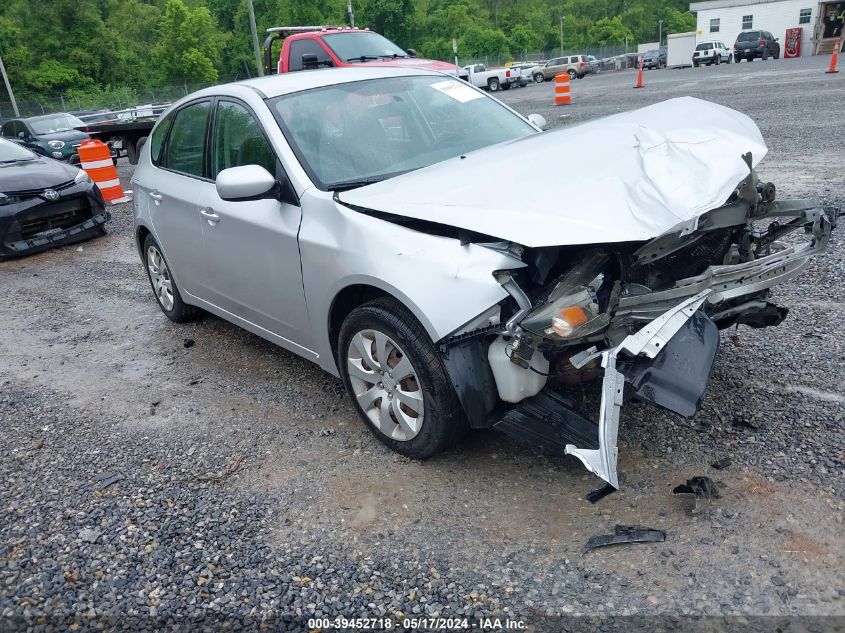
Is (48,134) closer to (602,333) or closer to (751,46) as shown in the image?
(602,333)

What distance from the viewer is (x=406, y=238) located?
302 centimetres

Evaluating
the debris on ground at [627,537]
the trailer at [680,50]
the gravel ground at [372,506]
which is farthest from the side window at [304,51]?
the trailer at [680,50]

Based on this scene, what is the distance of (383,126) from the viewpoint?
13.1 ft

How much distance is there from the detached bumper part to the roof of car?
255 centimetres

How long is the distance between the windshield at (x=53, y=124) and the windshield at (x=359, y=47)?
9.19 m

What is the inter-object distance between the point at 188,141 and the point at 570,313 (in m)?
3.20

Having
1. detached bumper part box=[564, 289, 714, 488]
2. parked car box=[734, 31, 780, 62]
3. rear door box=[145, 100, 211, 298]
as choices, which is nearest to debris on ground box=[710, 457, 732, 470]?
detached bumper part box=[564, 289, 714, 488]

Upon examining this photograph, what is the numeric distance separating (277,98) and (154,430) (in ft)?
6.78

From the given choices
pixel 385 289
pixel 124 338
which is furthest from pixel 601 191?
pixel 124 338

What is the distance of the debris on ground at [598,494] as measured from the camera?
2914 millimetres

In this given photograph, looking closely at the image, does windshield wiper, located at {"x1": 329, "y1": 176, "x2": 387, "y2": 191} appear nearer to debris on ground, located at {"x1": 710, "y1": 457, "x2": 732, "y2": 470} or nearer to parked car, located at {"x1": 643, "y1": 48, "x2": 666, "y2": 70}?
debris on ground, located at {"x1": 710, "y1": 457, "x2": 732, "y2": 470}

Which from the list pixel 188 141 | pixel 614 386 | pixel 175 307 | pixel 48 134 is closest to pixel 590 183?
pixel 614 386

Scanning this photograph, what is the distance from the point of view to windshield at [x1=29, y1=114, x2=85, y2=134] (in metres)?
17.7

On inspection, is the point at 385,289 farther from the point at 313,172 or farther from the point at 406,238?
the point at 313,172
